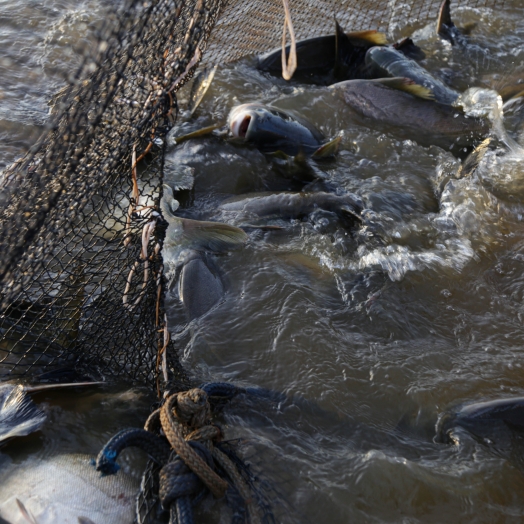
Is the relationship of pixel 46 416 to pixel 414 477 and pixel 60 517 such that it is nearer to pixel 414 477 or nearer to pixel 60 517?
pixel 60 517

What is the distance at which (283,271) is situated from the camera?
10.7ft

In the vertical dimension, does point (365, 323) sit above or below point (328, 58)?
below

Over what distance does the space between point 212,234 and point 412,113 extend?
86.1 inches

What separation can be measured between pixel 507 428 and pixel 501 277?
1.18m

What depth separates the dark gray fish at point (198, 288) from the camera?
9.74 feet

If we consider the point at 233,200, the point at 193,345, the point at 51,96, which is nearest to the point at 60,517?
the point at 193,345

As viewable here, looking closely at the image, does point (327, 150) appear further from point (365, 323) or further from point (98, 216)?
point (98, 216)

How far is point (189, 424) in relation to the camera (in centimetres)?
192

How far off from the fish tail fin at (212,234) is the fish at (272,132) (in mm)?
1112

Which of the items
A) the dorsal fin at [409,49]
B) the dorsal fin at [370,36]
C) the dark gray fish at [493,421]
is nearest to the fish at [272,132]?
the dorsal fin at [370,36]

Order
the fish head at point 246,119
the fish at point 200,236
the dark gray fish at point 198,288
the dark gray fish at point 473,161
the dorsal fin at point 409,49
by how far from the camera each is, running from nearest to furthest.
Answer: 1. the dark gray fish at point 198,288
2. the fish at point 200,236
3. the dark gray fish at point 473,161
4. the fish head at point 246,119
5. the dorsal fin at point 409,49

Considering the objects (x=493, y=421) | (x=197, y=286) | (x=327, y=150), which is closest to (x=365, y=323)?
(x=493, y=421)

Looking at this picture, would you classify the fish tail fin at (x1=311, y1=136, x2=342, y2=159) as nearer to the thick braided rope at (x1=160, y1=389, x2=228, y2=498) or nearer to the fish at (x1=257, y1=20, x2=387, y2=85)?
the fish at (x1=257, y1=20, x2=387, y2=85)

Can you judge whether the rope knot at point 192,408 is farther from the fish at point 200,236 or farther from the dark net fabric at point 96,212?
the fish at point 200,236
